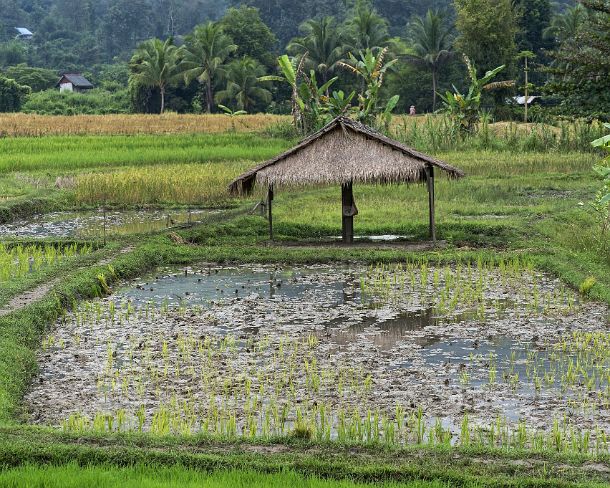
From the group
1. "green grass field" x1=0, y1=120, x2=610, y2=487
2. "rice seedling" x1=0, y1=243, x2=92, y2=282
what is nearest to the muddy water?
"green grass field" x1=0, y1=120, x2=610, y2=487

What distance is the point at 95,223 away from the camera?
17297mm

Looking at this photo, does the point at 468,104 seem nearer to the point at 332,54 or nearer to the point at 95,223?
the point at 95,223

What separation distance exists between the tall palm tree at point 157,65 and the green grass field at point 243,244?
522 inches

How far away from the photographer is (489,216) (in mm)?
→ 16562

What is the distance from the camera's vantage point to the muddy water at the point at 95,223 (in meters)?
16.2

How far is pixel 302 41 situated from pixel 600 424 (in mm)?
35248

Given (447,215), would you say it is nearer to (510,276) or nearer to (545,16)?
(510,276)

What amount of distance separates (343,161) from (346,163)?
0.05 metres

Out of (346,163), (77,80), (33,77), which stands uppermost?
(77,80)

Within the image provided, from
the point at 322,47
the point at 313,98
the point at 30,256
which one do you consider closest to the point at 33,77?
the point at 322,47

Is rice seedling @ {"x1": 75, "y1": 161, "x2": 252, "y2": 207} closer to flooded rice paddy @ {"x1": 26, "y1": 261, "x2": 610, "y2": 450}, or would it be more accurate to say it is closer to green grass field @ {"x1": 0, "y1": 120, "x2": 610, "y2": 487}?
green grass field @ {"x1": 0, "y1": 120, "x2": 610, "y2": 487}

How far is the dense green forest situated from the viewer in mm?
25919

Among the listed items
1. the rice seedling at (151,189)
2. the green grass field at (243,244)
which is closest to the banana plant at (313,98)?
the green grass field at (243,244)

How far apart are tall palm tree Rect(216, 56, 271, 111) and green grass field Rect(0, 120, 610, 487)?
12.6 m
